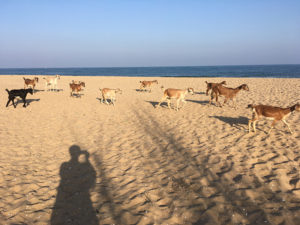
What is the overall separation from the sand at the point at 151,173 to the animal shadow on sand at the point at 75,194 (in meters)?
0.02

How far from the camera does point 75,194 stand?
16.2 ft

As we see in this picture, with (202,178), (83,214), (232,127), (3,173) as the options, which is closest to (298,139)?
(232,127)

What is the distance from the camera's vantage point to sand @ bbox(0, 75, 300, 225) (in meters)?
4.14

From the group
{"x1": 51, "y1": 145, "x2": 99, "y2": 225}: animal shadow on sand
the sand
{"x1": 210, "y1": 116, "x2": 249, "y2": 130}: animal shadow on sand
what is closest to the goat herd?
{"x1": 210, "y1": 116, "x2": 249, "y2": 130}: animal shadow on sand

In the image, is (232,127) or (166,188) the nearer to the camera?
(166,188)

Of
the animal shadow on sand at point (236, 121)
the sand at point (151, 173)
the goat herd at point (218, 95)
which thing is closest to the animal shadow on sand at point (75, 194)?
the sand at point (151, 173)

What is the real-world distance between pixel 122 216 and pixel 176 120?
7.45m

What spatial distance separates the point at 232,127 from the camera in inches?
363

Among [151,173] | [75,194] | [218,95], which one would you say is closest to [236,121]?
[218,95]

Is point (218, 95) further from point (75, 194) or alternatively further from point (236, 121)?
point (75, 194)

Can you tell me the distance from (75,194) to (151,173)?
2.11m

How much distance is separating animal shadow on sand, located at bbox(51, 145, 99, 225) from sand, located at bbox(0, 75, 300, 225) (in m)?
0.02

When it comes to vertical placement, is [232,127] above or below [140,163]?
Answer: above

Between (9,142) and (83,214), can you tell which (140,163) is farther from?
(9,142)
